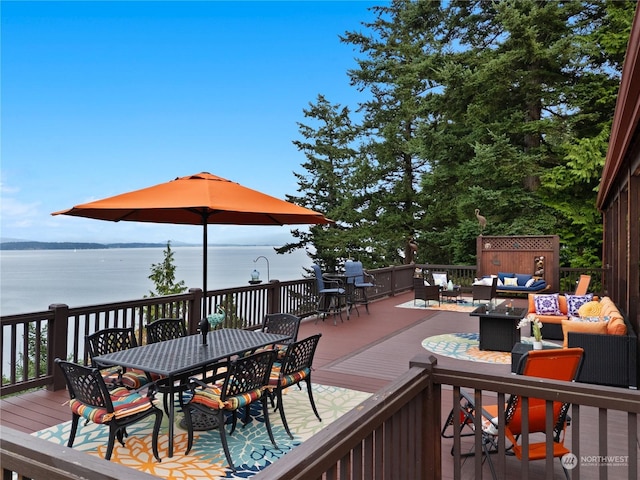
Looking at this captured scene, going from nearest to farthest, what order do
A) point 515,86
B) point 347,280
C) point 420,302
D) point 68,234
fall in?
point 347,280
point 420,302
point 515,86
point 68,234

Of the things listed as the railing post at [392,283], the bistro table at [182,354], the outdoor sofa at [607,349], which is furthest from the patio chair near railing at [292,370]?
the railing post at [392,283]

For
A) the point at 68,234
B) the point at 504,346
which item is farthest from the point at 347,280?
the point at 68,234

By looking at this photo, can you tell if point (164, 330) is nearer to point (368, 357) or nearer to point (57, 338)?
point (57, 338)

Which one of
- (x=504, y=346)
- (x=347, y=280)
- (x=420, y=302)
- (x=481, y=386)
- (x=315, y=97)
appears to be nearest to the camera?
(x=481, y=386)

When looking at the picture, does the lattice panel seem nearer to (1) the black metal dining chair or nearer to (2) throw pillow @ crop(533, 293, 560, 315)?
(2) throw pillow @ crop(533, 293, 560, 315)

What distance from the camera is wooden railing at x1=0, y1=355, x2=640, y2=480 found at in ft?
3.63

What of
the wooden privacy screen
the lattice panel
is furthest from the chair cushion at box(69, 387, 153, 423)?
the lattice panel

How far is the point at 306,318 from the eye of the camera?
8.84 metres

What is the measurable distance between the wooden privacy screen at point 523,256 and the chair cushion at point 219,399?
11.2 metres

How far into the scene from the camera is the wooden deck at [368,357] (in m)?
3.77

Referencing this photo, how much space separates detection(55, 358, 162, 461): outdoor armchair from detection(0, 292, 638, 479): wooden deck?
A: 97 cm

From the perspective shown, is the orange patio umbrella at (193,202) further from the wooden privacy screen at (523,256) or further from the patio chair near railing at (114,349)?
the wooden privacy screen at (523,256)

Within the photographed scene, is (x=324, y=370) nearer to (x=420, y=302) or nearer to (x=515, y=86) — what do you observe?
(x=420, y=302)

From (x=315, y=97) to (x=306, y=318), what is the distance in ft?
47.6
